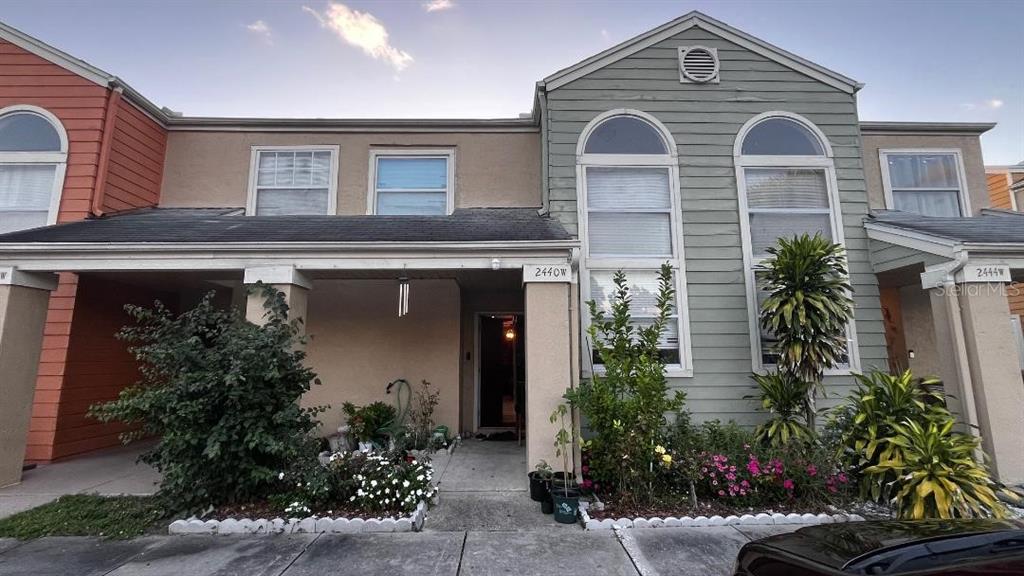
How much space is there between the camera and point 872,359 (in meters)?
6.28

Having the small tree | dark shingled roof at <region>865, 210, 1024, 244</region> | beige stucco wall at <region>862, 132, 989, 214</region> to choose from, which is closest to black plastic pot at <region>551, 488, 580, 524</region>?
the small tree

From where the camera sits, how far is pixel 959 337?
532cm

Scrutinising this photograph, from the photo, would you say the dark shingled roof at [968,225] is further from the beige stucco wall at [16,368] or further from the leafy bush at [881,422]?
the beige stucco wall at [16,368]

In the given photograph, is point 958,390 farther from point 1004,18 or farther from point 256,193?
point 256,193

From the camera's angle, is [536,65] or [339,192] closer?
[339,192]

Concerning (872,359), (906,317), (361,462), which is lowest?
(361,462)

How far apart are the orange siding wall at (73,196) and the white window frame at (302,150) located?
174 cm

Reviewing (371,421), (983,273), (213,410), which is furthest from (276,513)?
(983,273)

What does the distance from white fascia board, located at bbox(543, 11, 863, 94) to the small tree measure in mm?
3458

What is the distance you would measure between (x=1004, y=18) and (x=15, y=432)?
1771cm

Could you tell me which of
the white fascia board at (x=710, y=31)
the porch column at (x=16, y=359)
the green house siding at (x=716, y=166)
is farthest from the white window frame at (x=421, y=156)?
the porch column at (x=16, y=359)

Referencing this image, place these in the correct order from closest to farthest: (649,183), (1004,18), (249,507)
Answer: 1. (249,507)
2. (649,183)
3. (1004,18)

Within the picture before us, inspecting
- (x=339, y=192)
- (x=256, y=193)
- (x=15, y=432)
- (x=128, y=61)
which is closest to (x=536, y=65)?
(x=339, y=192)

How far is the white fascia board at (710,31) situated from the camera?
6965 millimetres
